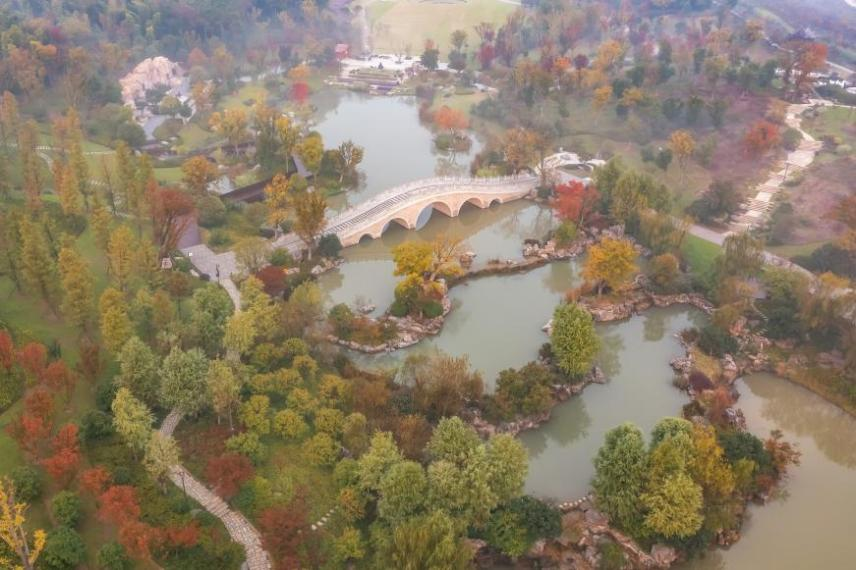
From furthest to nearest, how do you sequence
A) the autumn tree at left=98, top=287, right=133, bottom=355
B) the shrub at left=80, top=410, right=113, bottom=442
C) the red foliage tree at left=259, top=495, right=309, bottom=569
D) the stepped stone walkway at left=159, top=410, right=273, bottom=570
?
the autumn tree at left=98, top=287, right=133, bottom=355 → the shrub at left=80, top=410, right=113, bottom=442 → the stepped stone walkway at left=159, top=410, right=273, bottom=570 → the red foliage tree at left=259, top=495, right=309, bottom=569

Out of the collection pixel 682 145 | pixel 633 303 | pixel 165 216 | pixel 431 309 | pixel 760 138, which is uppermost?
pixel 760 138

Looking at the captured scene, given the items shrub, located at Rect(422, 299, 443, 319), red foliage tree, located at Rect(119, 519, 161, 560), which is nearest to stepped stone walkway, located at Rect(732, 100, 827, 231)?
shrub, located at Rect(422, 299, 443, 319)

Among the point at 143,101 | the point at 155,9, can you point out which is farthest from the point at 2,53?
the point at 155,9

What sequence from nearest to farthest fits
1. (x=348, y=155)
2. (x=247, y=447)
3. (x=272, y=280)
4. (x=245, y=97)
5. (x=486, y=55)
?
(x=247, y=447) < (x=272, y=280) < (x=348, y=155) < (x=245, y=97) < (x=486, y=55)

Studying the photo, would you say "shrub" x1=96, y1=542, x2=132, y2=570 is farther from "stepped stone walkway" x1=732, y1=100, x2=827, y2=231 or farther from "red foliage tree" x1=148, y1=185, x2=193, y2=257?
"stepped stone walkway" x1=732, y1=100, x2=827, y2=231

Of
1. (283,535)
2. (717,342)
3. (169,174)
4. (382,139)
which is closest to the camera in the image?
(283,535)

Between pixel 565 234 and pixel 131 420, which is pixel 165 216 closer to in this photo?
pixel 131 420

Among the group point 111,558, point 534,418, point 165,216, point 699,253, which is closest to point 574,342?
point 534,418

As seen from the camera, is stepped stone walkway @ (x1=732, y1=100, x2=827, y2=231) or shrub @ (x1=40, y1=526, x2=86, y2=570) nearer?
shrub @ (x1=40, y1=526, x2=86, y2=570)
